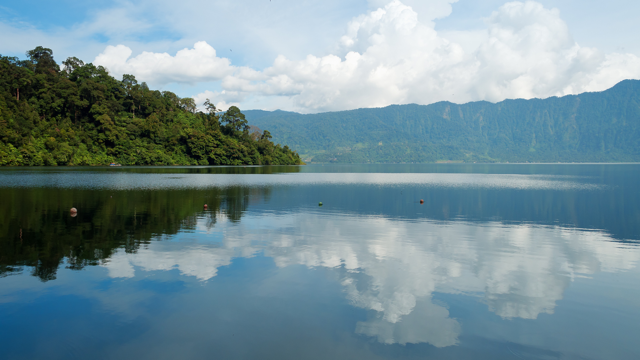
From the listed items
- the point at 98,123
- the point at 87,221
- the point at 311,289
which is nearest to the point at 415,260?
the point at 311,289

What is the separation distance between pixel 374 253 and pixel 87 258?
557 inches

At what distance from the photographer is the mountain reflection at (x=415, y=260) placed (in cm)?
1185

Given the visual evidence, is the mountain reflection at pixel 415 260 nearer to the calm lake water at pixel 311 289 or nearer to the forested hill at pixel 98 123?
the calm lake water at pixel 311 289

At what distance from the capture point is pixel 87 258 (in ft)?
55.5

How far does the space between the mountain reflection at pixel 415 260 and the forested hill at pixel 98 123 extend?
397 feet

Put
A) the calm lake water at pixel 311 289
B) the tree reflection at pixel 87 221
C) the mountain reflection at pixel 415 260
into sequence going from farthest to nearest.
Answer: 1. the tree reflection at pixel 87 221
2. the mountain reflection at pixel 415 260
3. the calm lake water at pixel 311 289

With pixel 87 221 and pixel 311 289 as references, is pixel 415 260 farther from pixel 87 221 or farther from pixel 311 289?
pixel 87 221

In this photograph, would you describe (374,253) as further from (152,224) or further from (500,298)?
(152,224)

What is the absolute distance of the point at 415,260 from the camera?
1773cm

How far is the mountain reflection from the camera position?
11849 millimetres

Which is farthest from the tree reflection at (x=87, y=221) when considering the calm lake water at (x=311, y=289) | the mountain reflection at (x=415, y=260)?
the mountain reflection at (x=415, y=260)

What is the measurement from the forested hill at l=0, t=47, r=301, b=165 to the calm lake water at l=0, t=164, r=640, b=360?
11161 cm

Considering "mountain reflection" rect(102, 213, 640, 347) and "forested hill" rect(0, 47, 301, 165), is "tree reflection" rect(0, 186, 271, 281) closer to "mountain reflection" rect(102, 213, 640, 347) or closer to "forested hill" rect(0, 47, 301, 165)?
"mountain reflection" rect(102, 213, 640, 347)

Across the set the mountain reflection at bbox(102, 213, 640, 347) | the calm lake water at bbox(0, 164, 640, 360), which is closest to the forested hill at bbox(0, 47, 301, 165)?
the calm lake water at bbox(0, 164, 640, 360)
